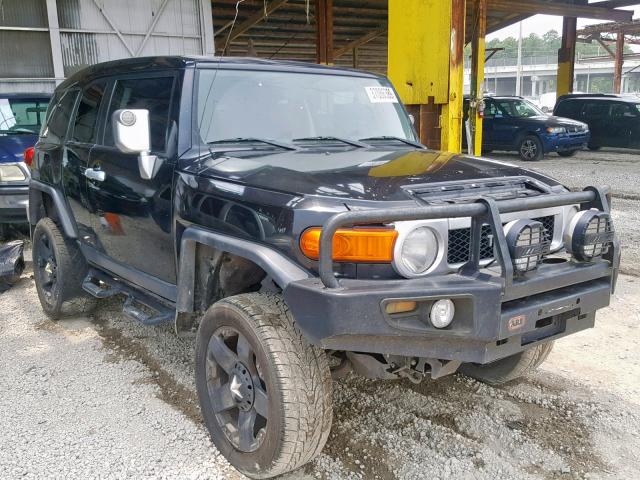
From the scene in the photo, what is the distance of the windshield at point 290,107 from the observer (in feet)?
10.9

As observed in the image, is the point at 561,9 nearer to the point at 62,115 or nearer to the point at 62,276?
the point at 62,115

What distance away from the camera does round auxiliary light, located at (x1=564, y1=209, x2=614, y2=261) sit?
2.67 metres

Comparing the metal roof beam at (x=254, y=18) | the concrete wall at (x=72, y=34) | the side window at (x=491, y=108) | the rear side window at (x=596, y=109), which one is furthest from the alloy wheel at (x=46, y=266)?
the rear side window at (x=596, y=109)

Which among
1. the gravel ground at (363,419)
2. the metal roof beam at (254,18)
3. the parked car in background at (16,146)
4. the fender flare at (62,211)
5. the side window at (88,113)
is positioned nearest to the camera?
the gravel ground at (363,419)

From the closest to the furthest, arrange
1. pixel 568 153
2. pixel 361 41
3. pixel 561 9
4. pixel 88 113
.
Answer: pixel 88 113 < pixel 568 153 < pixel 561 9 < pixel 361 41

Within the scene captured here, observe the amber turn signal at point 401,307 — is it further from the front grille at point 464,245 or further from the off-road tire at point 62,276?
the off-road tire at point 62,276

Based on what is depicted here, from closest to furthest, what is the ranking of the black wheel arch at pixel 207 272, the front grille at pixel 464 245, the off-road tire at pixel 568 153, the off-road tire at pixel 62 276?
the front grille at pixel 464 245, the black wheel arch at pixel 207 272, the off-road tire at pixel 62 276, the off-road tire at pixel 568 153

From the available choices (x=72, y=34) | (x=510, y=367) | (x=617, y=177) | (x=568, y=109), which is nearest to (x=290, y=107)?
(x=510, y=367)

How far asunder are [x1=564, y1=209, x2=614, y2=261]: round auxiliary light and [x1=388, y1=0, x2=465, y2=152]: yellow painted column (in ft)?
20.6

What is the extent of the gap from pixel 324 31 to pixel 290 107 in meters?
13.2

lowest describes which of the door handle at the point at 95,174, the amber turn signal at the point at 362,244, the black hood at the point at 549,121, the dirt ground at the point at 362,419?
the dirt ground at the point at 362,419

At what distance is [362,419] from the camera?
10.7 ft

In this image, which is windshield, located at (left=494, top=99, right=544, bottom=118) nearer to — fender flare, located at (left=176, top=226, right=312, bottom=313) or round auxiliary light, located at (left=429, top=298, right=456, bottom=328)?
fender flare, located at (left=176, top=226, right=312, bottom=313)

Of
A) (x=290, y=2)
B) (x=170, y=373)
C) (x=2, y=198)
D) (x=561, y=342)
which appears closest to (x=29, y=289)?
(x=2, y=198)
